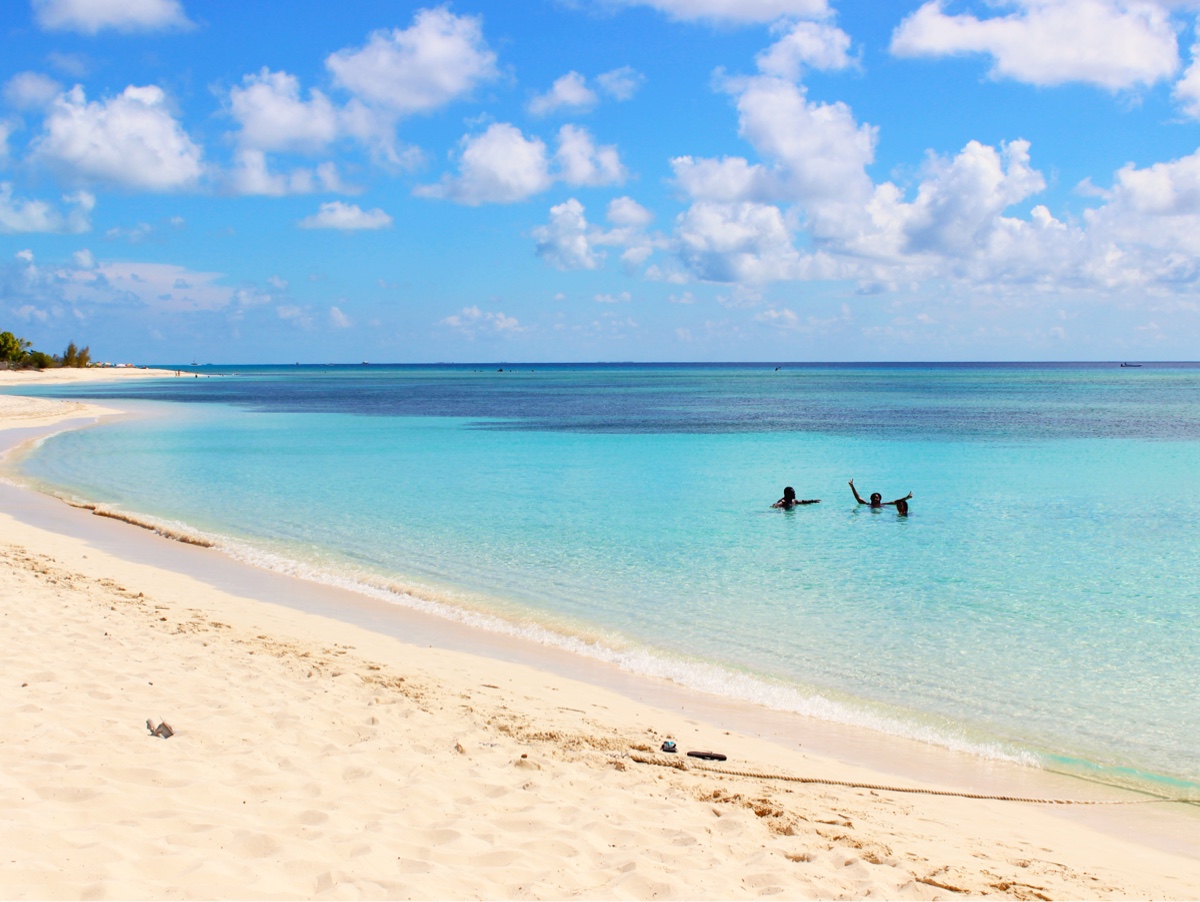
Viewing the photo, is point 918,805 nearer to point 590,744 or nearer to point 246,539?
point 590,744

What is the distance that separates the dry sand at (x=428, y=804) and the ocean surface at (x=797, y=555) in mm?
1938

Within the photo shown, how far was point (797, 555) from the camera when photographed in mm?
17766

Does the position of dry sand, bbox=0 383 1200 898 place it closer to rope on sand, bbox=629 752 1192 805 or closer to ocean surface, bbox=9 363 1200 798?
rope on sand, bbox=629 752 1192 805

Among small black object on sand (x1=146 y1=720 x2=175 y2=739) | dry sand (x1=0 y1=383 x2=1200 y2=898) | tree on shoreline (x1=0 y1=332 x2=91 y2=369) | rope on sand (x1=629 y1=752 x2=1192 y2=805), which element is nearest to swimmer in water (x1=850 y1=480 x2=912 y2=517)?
dry sand (x1=0 y1=383 x2=1200 y2=898)

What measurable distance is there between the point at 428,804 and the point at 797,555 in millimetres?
12809

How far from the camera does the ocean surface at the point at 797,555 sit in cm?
1016

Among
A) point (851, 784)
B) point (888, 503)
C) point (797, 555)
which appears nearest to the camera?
point (851, 784)

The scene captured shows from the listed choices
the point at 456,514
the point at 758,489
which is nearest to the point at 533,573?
the point at 456,514

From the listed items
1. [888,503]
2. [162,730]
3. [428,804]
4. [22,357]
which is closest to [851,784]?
[428,804]

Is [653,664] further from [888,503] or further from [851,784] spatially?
[888,503]

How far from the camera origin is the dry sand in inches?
196

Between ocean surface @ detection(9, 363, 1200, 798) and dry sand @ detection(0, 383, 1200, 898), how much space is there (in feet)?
6.36

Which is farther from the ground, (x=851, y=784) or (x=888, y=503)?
(x=888, y=503)

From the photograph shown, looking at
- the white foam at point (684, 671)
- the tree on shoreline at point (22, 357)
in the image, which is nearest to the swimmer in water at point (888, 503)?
the white foam at point (684, 671)
